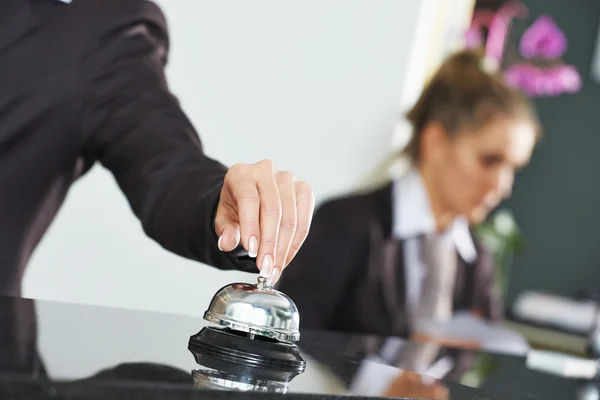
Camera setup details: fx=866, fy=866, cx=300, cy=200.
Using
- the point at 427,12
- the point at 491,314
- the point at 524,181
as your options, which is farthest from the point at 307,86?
the point at 524,181

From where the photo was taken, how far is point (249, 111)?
7.10 feet

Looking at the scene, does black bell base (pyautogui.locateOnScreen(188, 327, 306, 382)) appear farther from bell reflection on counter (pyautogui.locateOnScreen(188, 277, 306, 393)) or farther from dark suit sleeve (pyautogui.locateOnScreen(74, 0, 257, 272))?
dark suit sleeve (pyautogui.locateOnScreen(74, 0, 257, 272))

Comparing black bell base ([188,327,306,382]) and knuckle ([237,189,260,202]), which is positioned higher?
knuckle ([237,189,260,202])

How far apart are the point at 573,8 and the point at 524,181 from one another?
79 cm

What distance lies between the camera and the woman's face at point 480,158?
8.19 feet

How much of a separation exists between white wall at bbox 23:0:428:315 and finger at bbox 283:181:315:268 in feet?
3.35

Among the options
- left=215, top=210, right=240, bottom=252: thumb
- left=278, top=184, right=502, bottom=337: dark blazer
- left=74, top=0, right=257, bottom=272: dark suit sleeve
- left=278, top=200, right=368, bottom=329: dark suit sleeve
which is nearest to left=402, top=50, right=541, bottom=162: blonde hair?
left=278, top=184, right=502, bottom=337: dark blazer

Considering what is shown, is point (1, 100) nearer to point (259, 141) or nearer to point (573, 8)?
point (259, 141)

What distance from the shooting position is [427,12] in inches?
108

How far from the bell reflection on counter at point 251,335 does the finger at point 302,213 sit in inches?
2.8

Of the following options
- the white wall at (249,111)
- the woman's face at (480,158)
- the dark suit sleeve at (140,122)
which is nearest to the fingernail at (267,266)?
the dark suit sleeve at (140,122)

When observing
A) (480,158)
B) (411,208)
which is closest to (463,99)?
(480,158)

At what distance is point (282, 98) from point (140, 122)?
3.05 ft

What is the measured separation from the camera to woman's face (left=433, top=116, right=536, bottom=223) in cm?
250
